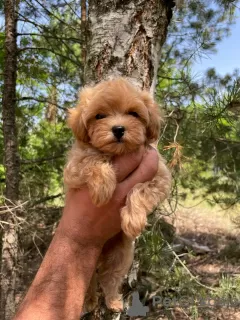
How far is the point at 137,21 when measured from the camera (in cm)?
298

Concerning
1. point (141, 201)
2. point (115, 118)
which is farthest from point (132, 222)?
point (115, 118)

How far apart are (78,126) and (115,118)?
296mm

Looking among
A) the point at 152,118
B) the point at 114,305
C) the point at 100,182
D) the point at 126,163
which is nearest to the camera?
the point at 100,182

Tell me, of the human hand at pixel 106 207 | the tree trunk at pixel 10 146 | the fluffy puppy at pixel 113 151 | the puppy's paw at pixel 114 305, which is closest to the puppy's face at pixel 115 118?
the fluffy puppy at pixel 113 151

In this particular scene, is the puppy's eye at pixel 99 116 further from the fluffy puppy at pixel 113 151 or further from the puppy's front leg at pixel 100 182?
the puppy's front leg at pixel 100 182

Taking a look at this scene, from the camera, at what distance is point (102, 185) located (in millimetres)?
2494

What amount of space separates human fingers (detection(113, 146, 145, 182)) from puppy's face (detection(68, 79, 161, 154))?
0.05m

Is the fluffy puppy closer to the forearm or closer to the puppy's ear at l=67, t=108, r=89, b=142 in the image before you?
the puppy's ear at l=67, t=108, r=89, b=142

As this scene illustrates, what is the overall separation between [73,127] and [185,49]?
3.83m

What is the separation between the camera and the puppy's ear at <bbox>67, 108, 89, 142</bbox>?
2.71m

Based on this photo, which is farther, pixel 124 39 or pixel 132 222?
pixel 124 39

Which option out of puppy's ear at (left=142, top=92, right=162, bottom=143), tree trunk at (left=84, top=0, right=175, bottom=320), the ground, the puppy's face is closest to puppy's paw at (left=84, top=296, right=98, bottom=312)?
tree trunk at (left=84, top=0, right=175, bottom=320)

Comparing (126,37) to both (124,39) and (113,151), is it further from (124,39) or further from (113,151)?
(113,151)

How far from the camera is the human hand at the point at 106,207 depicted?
254 centimetres
